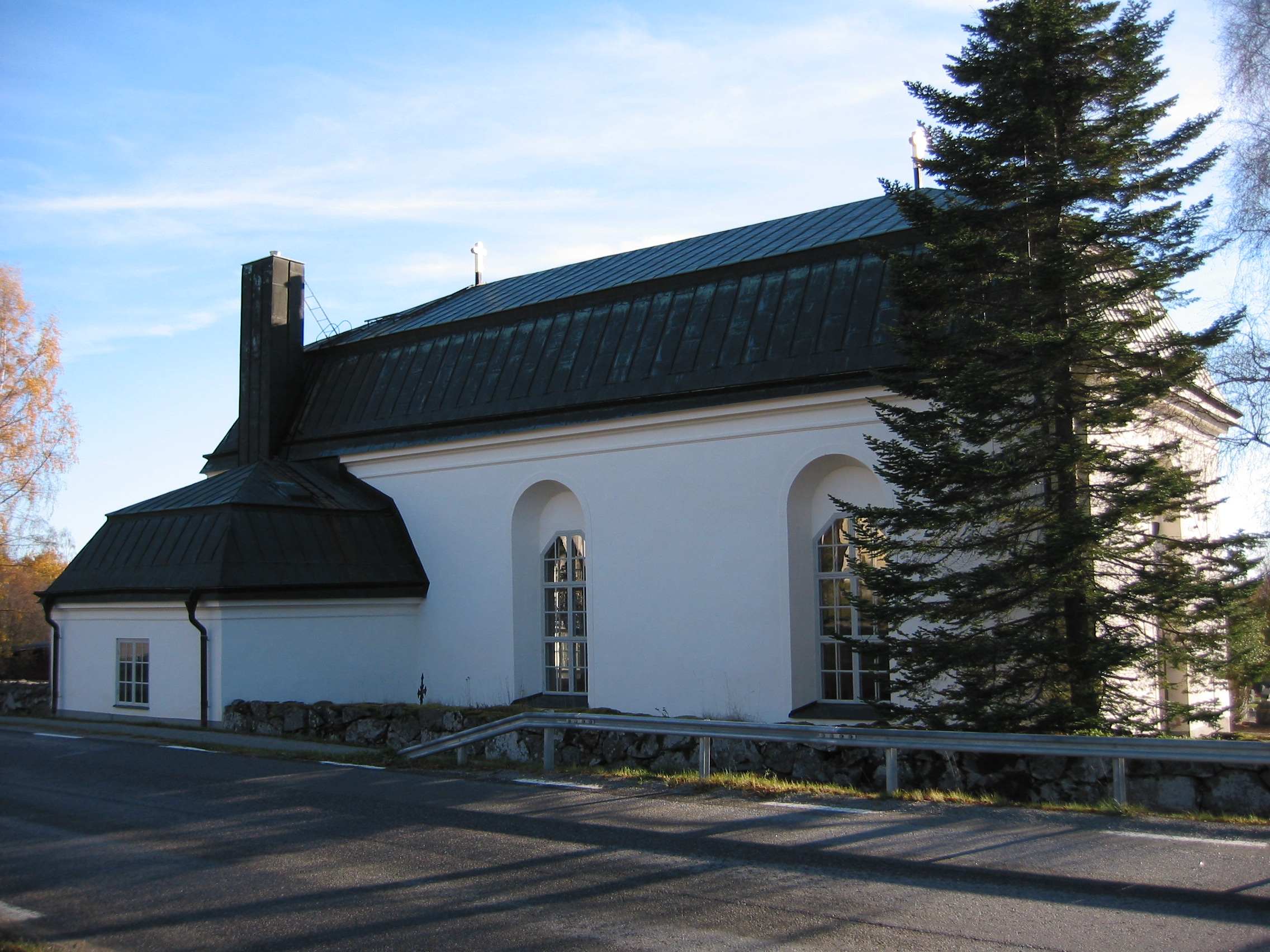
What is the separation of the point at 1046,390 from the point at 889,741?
4.52 m

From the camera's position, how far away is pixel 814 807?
372 inches

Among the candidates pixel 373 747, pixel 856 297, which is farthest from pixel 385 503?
pixel 856 297

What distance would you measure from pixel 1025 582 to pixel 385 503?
1477 centimetres

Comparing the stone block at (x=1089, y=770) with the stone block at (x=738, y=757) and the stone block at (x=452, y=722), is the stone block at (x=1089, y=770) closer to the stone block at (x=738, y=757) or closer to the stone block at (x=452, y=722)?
the stone block at (x=738, y=757)

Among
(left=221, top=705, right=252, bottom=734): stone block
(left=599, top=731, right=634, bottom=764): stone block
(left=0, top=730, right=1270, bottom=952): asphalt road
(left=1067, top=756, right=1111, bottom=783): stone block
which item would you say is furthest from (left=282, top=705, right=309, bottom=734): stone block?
(left=1067, top=756, right=1111, bottom=783): stone block

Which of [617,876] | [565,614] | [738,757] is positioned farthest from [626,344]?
[617,876]

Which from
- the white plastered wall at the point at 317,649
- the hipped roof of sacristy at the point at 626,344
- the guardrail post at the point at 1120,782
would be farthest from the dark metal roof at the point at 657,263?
the guardrail post at the point at 1120,782

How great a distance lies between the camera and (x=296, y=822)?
31.9ft

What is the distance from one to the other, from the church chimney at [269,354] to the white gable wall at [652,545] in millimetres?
4851

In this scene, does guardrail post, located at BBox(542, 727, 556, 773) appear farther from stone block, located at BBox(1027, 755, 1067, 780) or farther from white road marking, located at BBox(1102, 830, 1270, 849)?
white road marking, located at BBox(1102, 830, 1270, 849)

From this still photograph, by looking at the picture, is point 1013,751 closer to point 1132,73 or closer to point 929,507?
point 929,507

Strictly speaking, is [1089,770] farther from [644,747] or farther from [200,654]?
[200,654]

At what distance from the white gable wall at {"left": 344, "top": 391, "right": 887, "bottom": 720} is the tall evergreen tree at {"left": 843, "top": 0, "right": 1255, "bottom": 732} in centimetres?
386

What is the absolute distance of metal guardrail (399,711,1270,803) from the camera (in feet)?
26.1
